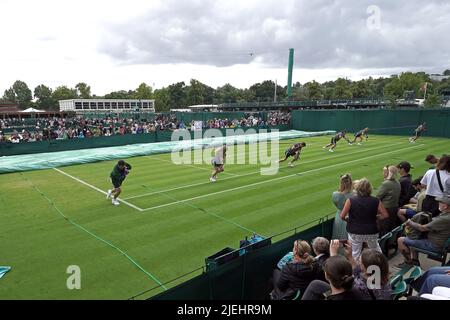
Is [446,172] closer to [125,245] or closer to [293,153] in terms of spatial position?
[125,245]

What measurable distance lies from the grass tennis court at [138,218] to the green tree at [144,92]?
99.8 meters

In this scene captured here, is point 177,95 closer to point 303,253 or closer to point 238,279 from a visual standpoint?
point 238,279

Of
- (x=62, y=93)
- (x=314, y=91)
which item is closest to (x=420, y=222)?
(x=314, y=91)

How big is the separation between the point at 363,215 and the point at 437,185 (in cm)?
251

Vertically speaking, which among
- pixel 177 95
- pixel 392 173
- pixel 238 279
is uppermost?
pixel 177 95

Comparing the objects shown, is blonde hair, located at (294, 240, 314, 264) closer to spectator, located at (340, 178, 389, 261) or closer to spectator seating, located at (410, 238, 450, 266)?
spectator, located at (340, 178, 389, 261)

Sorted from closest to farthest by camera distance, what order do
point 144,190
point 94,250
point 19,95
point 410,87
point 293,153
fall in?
point 94,250 → point 144,190 → point 293,153 → point 410,87 → point 19,95

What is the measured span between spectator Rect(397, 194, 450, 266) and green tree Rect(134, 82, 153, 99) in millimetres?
114443

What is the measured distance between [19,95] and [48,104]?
41.4 m

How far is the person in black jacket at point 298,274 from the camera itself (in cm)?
469

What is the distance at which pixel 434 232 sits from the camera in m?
6.03

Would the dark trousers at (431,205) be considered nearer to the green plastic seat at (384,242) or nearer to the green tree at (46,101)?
the green plastic seat at (384,242)

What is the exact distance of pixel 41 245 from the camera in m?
8.72
